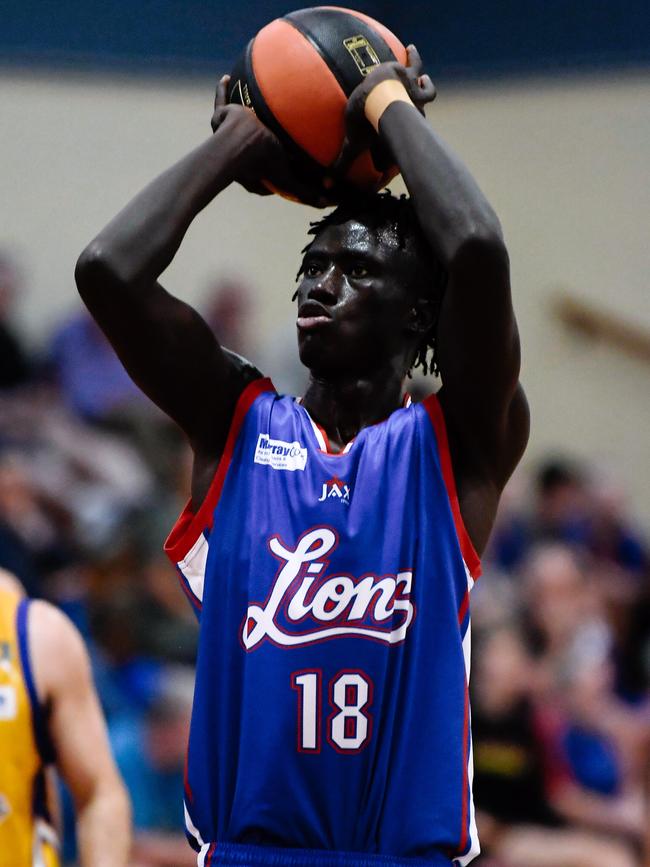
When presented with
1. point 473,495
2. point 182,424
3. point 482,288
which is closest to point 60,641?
point 182,424

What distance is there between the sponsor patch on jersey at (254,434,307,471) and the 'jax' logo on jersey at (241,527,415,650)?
7.2 inches

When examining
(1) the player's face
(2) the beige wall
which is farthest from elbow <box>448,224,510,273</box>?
(2) the beige wall

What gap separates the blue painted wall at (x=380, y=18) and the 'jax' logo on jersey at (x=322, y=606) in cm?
756

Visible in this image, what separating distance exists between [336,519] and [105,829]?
179 cm

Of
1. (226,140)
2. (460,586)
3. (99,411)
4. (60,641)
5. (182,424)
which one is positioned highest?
(226,140)

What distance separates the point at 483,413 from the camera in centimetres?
306

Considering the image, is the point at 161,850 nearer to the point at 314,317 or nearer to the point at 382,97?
the point at 314,317

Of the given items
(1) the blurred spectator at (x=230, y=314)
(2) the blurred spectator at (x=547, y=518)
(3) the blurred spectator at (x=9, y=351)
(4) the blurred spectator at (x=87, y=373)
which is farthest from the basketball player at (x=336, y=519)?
(1) the blurred spectator at (x=230, y=314)

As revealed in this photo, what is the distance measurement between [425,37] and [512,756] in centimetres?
591

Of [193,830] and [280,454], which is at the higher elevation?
[280,454]

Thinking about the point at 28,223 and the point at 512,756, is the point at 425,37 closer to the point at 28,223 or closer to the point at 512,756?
the point at 28,223

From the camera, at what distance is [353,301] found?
3.20 meters

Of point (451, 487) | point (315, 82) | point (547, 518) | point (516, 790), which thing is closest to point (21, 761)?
point (451, 487)

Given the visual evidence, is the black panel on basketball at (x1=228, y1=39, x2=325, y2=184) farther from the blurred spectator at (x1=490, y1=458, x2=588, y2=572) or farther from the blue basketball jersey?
the blurred spectator at (x1=490, y1=458, x2=588, y2=572)
